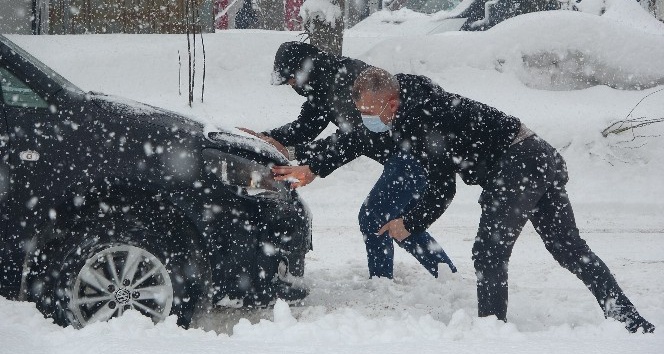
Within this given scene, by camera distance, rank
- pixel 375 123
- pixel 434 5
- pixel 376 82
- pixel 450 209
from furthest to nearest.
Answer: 1. pixel 434 5
2. pixel 450 209
3. pixel 375 123
4. pixel 376 82

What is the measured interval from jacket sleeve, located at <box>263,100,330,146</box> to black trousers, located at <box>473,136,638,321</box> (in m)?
1.72

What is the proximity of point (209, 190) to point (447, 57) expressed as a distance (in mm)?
8885

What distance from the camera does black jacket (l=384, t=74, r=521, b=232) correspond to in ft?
11.9

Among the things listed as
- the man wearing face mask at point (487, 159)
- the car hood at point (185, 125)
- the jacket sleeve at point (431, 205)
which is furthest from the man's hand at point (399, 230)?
the car hood at point (185, 125)

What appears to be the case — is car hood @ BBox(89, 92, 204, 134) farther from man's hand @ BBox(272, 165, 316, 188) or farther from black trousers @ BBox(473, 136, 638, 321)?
black trousers @ BBox(473, 136, 638, 321)

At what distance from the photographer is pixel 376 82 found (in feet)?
12.1

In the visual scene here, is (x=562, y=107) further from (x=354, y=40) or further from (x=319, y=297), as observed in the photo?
(x=319, y=297)

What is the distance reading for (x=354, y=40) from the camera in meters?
13.2

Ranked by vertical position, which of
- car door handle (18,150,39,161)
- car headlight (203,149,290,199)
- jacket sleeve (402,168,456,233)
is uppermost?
car door handle (18,150,39,161)

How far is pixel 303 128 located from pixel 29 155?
7.03ft

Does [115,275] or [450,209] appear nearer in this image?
[115,275]

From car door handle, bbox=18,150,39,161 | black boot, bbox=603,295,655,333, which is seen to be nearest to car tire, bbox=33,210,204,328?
car door handle, bbox=18,150,39,161

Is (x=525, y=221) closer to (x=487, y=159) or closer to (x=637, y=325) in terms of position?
(x=487, y=159)

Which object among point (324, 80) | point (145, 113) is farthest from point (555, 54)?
point (145, 113)
